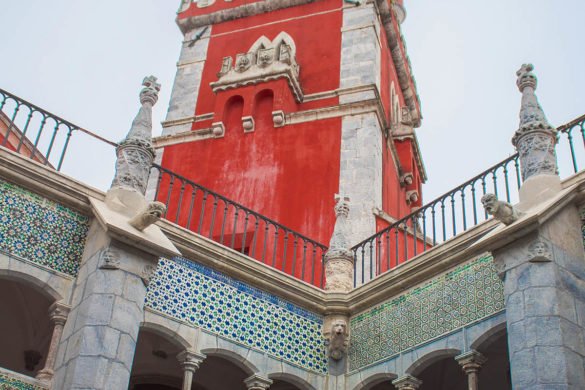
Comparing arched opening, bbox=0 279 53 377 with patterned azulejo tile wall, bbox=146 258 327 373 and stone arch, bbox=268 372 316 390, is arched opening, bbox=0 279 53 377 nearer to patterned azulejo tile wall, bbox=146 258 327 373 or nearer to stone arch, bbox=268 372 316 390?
patterned azulejo tile wall, bbox=146 258 327 373

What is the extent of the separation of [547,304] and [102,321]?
4.01m

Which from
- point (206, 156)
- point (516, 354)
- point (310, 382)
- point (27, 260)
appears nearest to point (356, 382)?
point (310, 382)

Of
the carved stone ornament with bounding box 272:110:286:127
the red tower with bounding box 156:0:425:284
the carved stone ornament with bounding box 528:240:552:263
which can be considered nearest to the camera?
the carved stone ornament with bounding box 528:240:552:263

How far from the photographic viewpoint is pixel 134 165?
8719 mm

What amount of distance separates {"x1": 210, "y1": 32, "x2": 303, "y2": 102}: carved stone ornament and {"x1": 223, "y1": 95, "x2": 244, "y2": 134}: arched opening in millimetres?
257

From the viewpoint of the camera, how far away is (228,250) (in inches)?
373

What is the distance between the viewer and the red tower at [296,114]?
519 inches

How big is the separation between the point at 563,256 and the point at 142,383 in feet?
20.3

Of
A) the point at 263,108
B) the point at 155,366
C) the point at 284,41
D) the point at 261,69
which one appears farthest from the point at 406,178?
the point at 155,366

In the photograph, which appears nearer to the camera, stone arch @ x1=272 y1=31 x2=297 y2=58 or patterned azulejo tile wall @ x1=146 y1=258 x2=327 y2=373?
patterned azulejo tile wall @ x1=146 y1=258 x2=327 y2=373

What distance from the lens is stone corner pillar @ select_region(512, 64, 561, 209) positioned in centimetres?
766

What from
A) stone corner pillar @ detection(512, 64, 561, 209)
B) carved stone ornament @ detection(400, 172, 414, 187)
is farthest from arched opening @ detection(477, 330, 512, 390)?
carved stone ornament @ detection(400, 172, 414, 187)

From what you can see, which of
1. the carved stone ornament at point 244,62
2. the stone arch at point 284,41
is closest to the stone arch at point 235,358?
the carved stone ornament at point 244,62

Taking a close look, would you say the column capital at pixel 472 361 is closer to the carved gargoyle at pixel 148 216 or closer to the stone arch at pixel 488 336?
the stone arch at pixel 488 336
